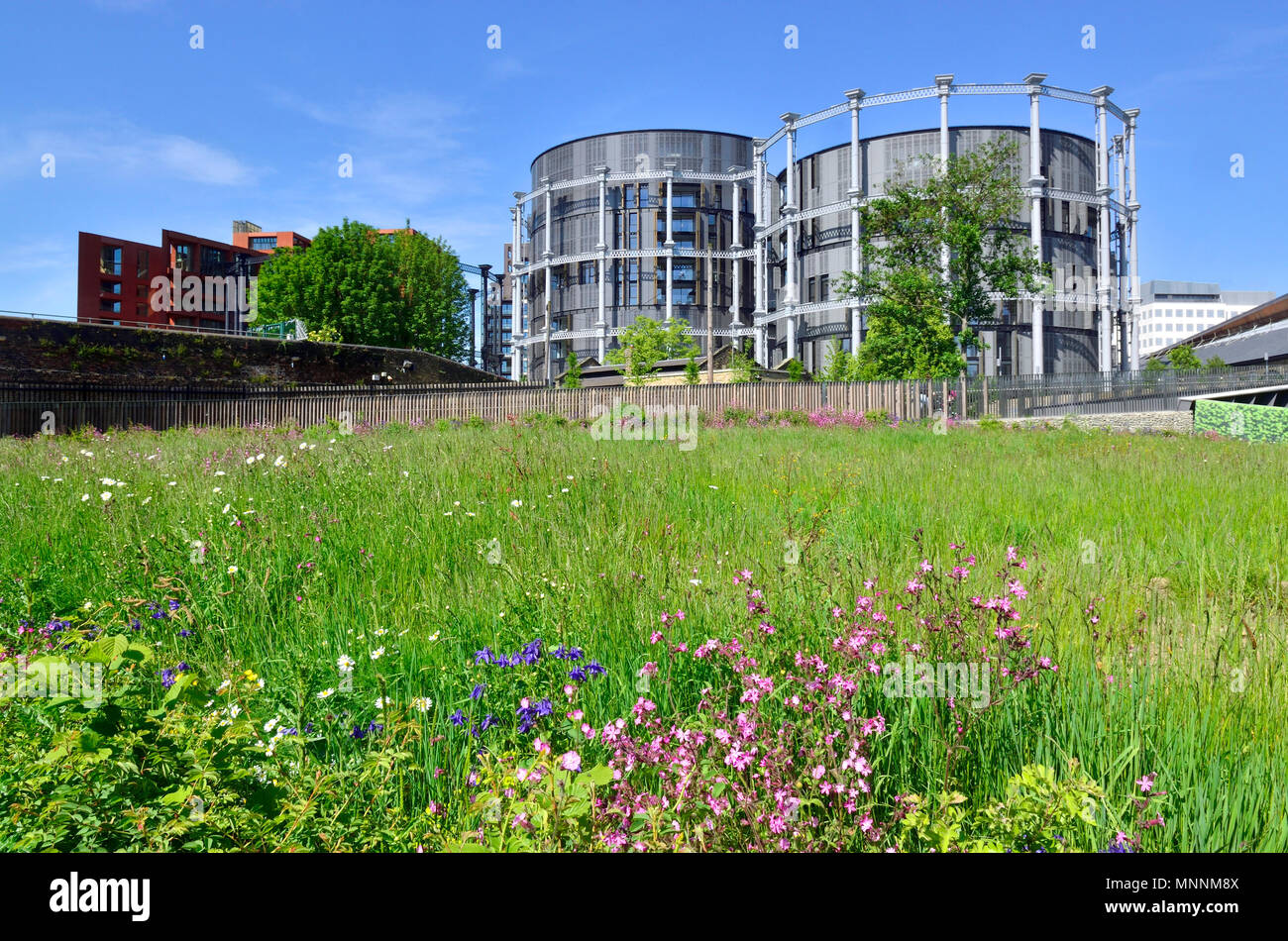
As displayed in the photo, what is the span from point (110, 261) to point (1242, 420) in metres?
94.1

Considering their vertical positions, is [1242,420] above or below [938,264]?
below

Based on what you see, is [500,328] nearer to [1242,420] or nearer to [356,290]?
[356,290]

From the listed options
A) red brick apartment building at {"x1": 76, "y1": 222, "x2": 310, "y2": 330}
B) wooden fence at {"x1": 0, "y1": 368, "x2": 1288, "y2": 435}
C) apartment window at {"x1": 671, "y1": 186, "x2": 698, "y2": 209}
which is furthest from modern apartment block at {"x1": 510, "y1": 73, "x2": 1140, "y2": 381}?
red brick apartment building at {"x1": 76, "y1": 222, "x2": 310, "y2": 330}

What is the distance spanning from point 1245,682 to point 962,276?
34973mm

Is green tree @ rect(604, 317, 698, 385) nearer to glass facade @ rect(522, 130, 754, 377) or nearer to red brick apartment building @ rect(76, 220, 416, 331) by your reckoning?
glass facade @ rect(522, 130, 754, 377)

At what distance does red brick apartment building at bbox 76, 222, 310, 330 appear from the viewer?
75.8 meters

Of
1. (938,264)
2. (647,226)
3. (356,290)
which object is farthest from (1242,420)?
(647,226)

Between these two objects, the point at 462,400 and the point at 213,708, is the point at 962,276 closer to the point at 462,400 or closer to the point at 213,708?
the point at 462,400

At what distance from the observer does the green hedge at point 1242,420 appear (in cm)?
1995

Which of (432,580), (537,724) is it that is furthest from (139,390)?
(537,724)

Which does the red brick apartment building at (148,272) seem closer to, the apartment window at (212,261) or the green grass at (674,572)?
the apartment window at (212,261)

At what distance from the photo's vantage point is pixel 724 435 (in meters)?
15.0

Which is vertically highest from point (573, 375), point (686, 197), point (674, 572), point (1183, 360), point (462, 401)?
point (686, 197)

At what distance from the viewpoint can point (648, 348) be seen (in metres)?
57.0
